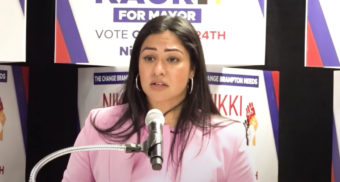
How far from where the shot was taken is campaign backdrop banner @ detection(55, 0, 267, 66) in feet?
7.49

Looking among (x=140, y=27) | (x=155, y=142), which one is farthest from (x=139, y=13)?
(x=155, y=142)

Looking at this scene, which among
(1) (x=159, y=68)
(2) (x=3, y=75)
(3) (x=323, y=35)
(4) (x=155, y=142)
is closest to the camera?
(4) (x=155, y=142)

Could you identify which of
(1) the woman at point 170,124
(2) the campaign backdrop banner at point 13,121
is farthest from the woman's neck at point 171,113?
(2) the campaign backdrop banner at point 13,121

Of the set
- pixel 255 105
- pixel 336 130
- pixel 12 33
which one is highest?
pixel 12 33

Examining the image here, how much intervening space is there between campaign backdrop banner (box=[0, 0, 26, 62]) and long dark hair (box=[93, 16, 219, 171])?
1.58ft

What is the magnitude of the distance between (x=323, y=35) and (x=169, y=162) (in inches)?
36.2

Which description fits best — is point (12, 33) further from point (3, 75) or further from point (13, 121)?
point (13, 121)

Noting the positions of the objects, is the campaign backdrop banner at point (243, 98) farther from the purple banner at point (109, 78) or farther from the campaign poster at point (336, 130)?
the campaign poster at point (336, 130)

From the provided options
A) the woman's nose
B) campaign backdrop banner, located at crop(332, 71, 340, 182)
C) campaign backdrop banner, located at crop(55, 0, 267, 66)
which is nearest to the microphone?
the woman's nose

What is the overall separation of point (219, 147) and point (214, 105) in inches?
7.5

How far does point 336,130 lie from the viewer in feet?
8.20

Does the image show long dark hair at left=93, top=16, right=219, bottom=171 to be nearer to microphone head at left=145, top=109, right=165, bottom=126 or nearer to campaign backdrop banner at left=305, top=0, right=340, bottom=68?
campaign backdrop banner at left=305, top=0, right=340, bottom=68

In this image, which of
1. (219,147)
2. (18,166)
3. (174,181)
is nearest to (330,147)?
(219,147)

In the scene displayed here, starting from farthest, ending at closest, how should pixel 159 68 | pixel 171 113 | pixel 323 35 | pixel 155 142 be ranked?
1. pixel 323 35
2. pixel 171 113
3. pixel 159 68
4. pixel 155 142
